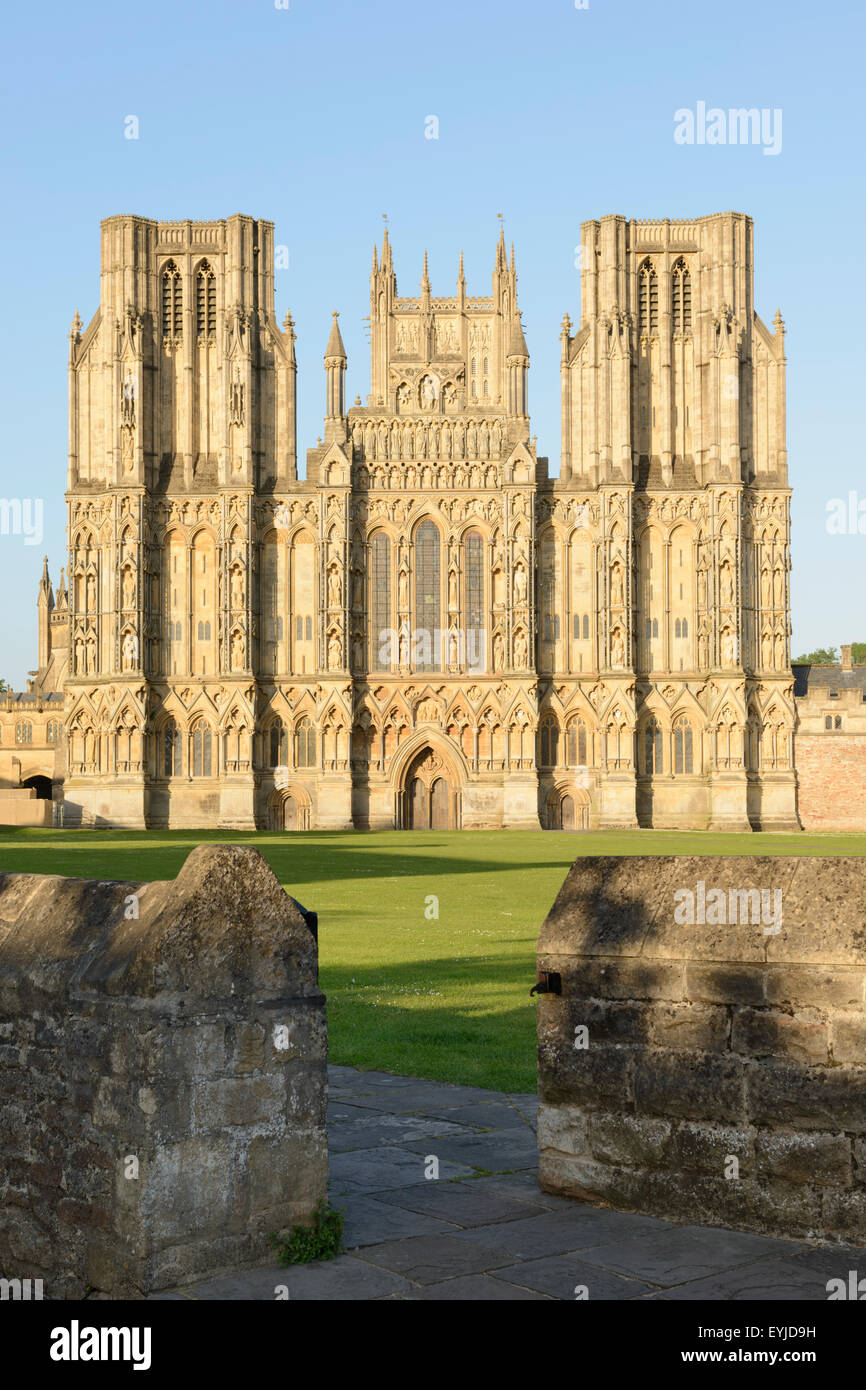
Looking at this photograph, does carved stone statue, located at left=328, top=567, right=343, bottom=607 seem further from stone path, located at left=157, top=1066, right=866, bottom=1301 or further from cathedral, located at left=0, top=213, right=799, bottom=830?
stone path, located at left=157, top=1066, right=866, bottom=1301

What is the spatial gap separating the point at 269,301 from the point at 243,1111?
68.4 m

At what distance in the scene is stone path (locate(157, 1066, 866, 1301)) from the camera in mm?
5945

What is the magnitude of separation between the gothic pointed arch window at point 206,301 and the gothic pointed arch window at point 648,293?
2056cm

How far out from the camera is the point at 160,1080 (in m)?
6.21

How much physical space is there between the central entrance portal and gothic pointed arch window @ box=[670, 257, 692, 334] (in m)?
24.0

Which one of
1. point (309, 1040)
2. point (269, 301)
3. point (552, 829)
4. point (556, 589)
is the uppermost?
point (269, 301)

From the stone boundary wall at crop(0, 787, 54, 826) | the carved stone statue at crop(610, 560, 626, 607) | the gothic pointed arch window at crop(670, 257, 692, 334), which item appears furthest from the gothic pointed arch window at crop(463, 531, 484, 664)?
the stone boundary wall at crop(0, 787, 54, 826)

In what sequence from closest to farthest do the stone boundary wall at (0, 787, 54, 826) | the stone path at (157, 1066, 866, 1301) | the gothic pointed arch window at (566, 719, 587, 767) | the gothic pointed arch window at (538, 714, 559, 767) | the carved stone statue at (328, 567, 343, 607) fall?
the stone path at (157, 1066, 866, 1301)
the gothic pointed arch window at (566, 719, 587, 767)
the gothic pointed arch window at (538, 714, 559, 767)
the carved stone statue at (328, 567, 343, 607)
the stone boundary wall at (0, 787, 54, 826)

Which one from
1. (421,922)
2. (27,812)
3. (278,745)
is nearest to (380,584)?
(278,745)

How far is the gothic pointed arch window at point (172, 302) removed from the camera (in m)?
71.2

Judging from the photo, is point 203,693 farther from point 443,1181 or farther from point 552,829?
point 443,1181

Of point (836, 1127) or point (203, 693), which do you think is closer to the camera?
point (836, 1127)

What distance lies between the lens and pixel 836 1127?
6.64 m
